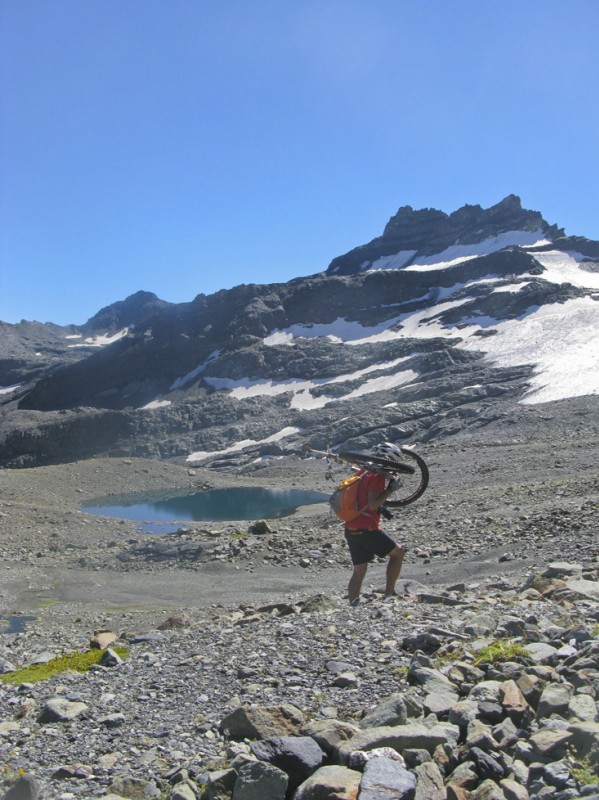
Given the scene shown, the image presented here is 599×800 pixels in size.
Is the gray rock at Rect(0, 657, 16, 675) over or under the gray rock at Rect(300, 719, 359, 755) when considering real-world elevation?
under

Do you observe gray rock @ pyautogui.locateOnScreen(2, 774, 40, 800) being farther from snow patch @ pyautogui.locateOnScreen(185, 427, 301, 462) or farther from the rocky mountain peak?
the rocky mountain peak

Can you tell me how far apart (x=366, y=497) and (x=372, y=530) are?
29.5 inches

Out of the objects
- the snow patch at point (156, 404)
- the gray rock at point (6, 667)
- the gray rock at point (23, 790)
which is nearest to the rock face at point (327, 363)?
the snow patch at point (156, 404)

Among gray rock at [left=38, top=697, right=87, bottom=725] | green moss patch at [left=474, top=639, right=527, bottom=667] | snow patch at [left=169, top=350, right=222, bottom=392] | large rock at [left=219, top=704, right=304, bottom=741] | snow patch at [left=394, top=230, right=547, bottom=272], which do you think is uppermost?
snow patch at [left=394, top=230, right=547, bottom=272]

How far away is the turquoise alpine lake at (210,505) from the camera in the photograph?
5991 cm

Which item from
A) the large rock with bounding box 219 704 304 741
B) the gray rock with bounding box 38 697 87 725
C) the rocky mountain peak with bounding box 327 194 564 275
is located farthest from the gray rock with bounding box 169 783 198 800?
the rocky mountain peak with bounding box 327 194 564 275

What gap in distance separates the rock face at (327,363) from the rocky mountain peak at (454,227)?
54 centimetres

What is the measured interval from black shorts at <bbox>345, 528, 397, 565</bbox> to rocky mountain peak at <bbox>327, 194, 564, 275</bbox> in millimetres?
175923

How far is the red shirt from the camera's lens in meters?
12.3

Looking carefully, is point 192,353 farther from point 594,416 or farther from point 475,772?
point 475,772

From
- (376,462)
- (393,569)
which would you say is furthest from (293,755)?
(393,569)

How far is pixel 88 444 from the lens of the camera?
117 metres

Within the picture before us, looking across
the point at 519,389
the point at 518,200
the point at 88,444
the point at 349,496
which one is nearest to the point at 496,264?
the point at 518,200

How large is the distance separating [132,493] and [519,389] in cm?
5261
